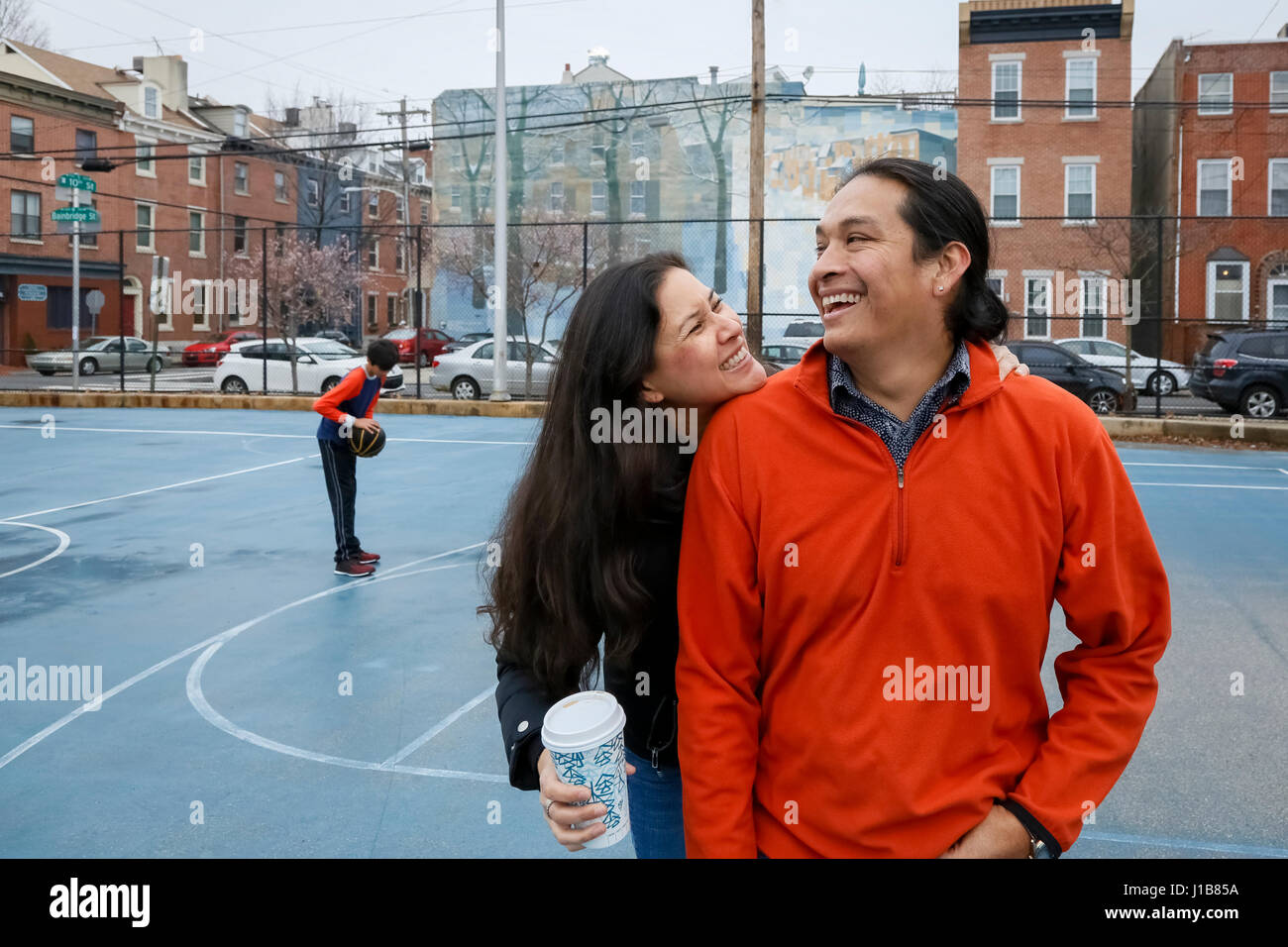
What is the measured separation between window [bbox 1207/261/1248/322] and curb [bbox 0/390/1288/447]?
47.9ft

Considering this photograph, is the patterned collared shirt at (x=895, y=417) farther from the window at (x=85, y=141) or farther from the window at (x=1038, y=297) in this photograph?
the window at (x=85, y=141)

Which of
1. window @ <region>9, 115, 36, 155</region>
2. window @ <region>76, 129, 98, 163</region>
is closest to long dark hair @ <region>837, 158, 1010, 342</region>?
window @ <region>9, 115, 36, 155</region>

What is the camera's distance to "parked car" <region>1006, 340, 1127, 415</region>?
21.1m

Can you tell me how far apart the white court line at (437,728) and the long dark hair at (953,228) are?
3.72 m

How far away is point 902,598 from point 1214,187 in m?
37.1

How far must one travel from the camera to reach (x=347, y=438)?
30.0 ft

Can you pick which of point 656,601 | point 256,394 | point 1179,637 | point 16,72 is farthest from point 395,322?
point 656,601

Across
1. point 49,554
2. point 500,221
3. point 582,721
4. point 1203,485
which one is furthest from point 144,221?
point 582,721

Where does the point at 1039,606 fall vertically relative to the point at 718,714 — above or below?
above

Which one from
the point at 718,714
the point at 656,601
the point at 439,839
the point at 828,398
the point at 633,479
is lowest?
the point at 439,839

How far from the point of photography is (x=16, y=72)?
41.8m

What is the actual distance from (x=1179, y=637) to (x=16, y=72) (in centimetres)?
4680

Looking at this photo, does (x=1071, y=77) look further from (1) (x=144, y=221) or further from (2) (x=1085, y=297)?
(1) (x=144, y=221)
